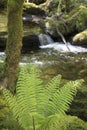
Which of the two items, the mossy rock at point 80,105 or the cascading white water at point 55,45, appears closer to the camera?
the mossy rock at point 80,105

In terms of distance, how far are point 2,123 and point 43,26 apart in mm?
12566

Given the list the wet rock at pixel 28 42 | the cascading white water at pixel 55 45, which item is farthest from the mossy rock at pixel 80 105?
the wet rock at pixel 28 42

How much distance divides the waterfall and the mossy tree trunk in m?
8.69

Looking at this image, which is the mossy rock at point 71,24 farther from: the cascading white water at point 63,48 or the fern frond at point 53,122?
the fern frond at point 53,122

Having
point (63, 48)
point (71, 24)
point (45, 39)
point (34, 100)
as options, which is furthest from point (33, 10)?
point (34, 100)

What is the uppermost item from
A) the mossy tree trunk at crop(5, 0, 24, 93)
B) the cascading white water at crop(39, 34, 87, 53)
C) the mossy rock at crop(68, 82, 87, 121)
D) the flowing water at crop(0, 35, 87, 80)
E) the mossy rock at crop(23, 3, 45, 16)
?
the mossy tree trunk at crop(5, 0, 24, 93)

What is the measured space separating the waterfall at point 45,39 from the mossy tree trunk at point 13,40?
869 cm

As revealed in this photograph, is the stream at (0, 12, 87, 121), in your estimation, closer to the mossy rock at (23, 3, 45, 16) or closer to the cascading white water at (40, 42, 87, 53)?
the cascading white water at (40, 42, 87, 53)

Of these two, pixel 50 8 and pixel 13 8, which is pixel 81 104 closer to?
pixel 13 8

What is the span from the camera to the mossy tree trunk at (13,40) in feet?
19.3

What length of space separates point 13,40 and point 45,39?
919 centimetres

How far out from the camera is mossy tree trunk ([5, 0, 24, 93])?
5876 millimetres

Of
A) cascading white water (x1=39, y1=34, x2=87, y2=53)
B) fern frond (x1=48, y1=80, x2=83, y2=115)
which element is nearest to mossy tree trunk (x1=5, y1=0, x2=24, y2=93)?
fern frond (x1=48, y1=80, x2=83, y2=115)

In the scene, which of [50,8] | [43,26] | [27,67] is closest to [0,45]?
[43,26]
